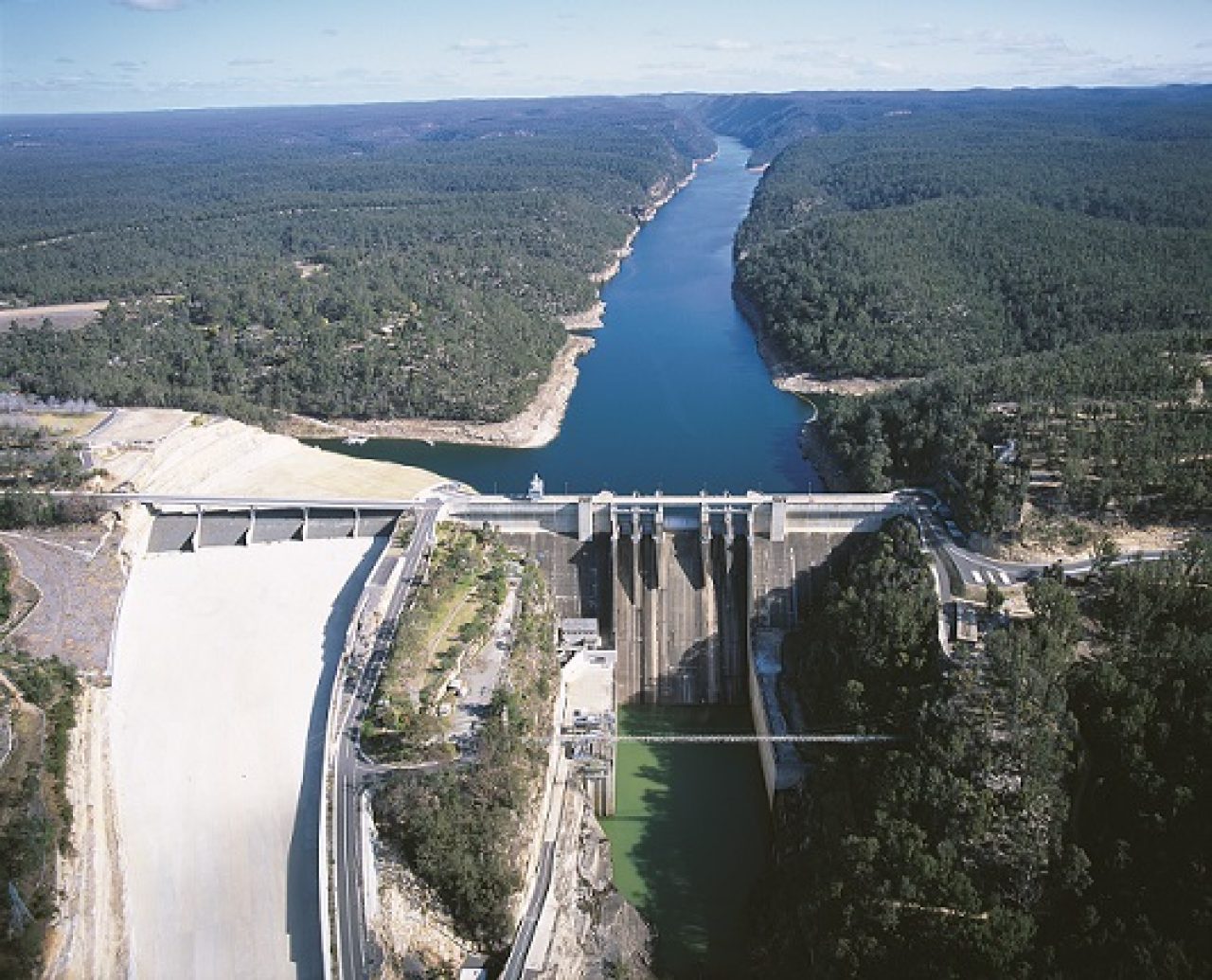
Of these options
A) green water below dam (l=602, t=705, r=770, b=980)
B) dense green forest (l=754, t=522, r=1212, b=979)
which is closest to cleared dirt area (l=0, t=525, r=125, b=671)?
green water below dam (l=602, t=705, r=770, b=980)

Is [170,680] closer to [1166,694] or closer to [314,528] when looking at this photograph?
[314,528]

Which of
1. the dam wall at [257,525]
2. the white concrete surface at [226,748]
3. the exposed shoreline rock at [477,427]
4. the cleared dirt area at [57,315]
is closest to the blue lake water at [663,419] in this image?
the exposed shoreline rock at [477,427]

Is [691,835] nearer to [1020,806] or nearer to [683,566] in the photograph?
[1020,806]

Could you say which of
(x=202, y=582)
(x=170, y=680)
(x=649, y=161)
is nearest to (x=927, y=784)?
(x=170, y=680)

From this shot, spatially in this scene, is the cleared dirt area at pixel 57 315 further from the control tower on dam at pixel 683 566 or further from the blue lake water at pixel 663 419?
the control tower on dam at pixel 683 566

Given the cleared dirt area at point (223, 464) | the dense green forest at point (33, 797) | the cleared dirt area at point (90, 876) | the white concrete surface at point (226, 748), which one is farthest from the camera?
the cleared dirt area at point (223, 464)

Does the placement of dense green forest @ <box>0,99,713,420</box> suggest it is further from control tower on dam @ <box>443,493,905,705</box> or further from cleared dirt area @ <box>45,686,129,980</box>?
cleared dirt area @ <box>45,686,129,980</box>

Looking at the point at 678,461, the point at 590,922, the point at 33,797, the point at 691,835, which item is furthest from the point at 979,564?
the point at 33,797
